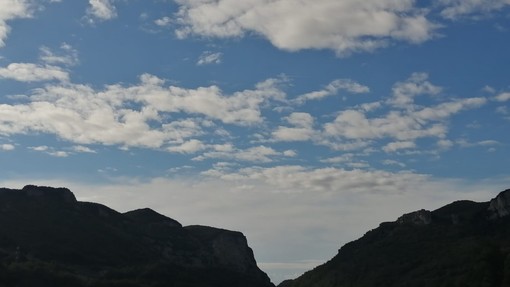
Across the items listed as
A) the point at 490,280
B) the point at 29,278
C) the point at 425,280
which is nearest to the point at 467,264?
the point at 425,280

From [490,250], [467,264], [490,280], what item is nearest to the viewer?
[490,280]

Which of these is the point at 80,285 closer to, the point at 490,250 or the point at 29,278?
the point at 29,278

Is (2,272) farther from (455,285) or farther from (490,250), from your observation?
(490,250)

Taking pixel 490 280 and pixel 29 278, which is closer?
pixel 490 280

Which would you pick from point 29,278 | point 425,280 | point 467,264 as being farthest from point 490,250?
point 29,278

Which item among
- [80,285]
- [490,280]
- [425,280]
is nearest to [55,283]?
[80,285]

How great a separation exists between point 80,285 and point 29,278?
639 inches

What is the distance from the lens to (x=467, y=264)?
191 metres

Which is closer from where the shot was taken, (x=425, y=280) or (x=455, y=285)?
(x=455, y=285)

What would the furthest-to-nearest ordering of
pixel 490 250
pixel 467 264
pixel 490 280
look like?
pixel 467 264 → pixel 490 250 → pixel 490 280

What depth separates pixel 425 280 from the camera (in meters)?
198

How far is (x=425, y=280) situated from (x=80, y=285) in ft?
371

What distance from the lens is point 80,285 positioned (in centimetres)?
19988

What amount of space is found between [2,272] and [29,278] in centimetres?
964
